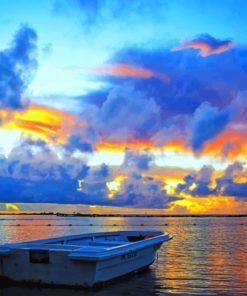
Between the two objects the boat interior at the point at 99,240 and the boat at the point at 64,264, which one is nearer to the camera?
the boat at the point at 64,264

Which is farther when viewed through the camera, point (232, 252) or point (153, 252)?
point (232, 252)

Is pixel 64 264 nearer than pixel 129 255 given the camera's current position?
Yes

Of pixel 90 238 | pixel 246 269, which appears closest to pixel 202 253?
pixel 246 269

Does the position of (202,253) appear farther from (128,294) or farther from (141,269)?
(128,294)

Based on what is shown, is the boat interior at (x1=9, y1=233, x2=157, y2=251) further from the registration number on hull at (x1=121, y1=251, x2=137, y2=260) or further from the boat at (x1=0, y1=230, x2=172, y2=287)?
the boat at (x1=0, y1=230, x2=172, y2=287)

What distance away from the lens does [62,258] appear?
17.2m

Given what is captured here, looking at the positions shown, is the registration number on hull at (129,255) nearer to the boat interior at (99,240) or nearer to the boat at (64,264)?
the boat at (64,264)

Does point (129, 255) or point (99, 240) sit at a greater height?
point (99, 240)

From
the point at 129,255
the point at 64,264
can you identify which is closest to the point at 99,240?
the point at 129,255

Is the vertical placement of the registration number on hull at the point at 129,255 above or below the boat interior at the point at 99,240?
below

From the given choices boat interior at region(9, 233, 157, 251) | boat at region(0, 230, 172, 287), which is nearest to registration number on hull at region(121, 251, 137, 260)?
boat at region(0, 230, 172, 287)

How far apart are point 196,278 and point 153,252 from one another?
2688 mm

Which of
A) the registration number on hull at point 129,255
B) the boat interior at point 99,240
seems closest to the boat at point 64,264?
the registration number on hull at point 129,255

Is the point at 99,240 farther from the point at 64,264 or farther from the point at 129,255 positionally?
the point at 64,264
